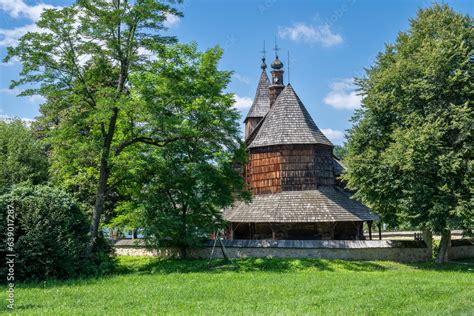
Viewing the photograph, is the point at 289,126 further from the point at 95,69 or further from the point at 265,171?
the point at 95,69

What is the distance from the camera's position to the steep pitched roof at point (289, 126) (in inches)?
1137

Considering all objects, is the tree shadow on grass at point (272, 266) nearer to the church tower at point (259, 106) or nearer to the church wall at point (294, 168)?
the church wall at point (294, 168)

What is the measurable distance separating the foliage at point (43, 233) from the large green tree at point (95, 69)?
2.16 m

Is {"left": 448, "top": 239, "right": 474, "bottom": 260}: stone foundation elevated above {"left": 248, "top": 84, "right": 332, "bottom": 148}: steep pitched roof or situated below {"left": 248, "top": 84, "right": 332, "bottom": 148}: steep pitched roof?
below

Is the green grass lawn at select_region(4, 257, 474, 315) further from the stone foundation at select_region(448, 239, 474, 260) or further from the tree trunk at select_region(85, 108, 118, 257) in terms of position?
the stone foundation at select_region(448, 239, 474, 260)

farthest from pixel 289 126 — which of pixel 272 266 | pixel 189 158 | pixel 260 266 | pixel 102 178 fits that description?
pixel 102 178

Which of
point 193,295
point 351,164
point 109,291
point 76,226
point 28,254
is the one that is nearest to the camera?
point 193,295

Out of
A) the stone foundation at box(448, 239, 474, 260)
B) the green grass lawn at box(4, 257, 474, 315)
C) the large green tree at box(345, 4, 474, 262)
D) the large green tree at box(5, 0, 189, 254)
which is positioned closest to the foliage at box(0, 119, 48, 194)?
the large green tree at box(5, 0, 189, 254)

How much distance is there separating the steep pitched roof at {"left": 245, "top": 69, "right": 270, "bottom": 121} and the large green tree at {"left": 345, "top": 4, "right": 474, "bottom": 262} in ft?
79.8

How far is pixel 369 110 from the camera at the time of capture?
23672 mm

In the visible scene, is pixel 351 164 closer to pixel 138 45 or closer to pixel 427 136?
pixel 427 136

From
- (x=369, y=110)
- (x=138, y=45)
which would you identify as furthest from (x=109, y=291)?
(x=369, y=110)

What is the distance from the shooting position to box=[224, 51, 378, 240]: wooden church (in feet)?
84.8

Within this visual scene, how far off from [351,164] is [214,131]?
24.9ft
